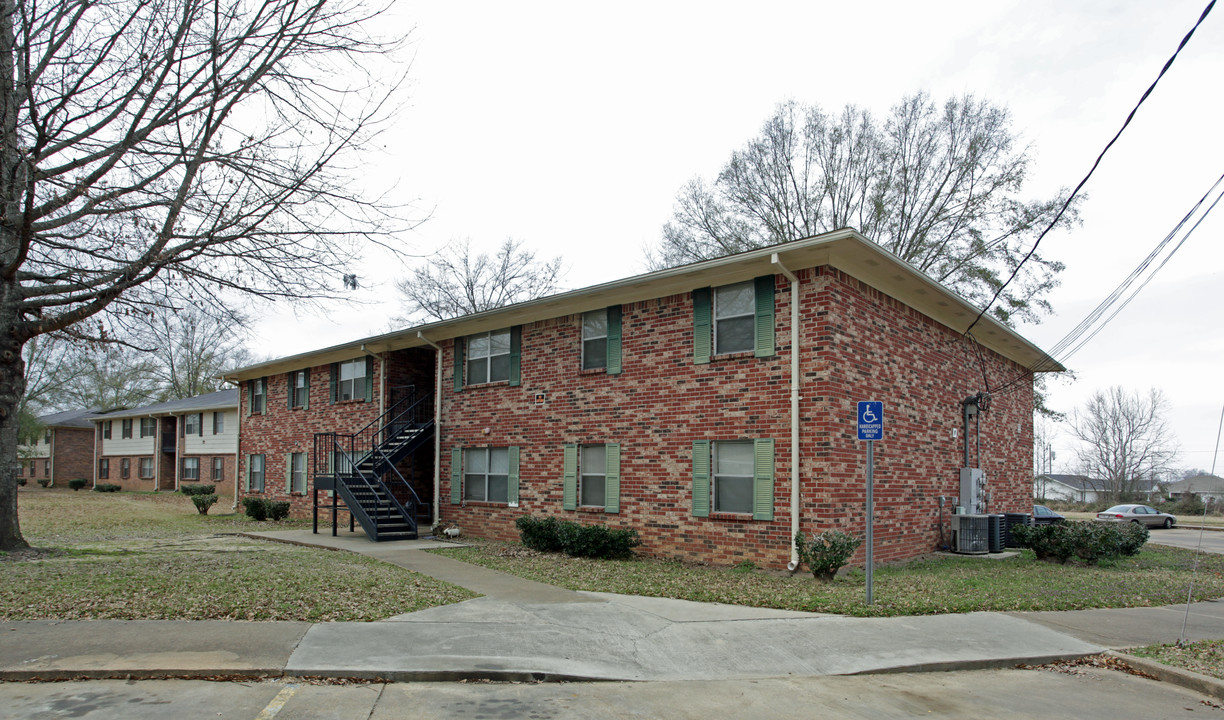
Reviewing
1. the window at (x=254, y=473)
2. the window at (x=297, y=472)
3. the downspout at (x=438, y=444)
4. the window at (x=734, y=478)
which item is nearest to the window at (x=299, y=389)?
the window at (x=297, y=472)

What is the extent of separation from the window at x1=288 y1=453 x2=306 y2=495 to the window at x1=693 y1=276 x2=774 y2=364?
1584 centimetres

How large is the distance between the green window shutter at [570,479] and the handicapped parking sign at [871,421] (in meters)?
6.91

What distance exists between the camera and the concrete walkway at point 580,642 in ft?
21.1

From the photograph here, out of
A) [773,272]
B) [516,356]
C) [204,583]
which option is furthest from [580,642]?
[516,356]

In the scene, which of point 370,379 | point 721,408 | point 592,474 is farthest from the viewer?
point 370,379

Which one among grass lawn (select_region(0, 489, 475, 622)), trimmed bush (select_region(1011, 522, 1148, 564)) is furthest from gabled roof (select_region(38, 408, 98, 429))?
trimmed bush (select_region(1011, 522, 1148, 564))

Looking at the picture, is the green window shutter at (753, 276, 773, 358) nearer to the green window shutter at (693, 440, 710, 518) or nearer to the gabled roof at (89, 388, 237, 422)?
the green window shutter at (693, 440, 710, 518)

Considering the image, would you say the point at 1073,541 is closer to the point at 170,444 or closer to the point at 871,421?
the point at 871,421

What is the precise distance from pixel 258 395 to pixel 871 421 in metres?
23.8

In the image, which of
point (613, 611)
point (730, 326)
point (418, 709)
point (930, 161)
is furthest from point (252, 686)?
point (930, 161)

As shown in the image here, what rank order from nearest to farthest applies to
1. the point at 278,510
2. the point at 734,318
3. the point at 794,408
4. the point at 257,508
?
the point at 794,408 < the point at 734,318 < the point at 278,510 < the point at 257,508

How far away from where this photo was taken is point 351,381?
72.9 ft

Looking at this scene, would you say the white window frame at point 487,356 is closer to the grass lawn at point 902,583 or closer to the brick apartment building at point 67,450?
the grass lawn at point 902,583

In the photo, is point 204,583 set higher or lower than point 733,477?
lower
